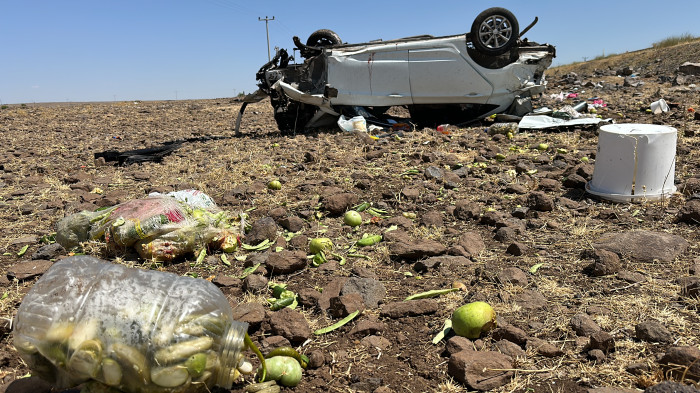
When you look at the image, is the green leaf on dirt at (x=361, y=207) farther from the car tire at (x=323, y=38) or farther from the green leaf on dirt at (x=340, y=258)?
the car tire at (x=323, y=38)

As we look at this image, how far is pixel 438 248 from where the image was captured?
12.0ft

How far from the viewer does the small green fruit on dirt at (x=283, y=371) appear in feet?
7.19

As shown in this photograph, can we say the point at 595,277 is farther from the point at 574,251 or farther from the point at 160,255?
the point at 160,255

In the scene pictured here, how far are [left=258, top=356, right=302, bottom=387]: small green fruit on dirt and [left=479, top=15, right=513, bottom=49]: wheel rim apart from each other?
8.20 metres

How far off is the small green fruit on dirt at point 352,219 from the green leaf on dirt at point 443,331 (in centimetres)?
186

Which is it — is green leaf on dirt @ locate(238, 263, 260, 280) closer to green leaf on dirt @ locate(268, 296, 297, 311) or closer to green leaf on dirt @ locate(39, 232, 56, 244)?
green leaf on dirt @ locate(268, 296, 297, 311)

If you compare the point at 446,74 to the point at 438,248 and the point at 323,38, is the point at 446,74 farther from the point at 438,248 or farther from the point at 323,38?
the point at 438,248

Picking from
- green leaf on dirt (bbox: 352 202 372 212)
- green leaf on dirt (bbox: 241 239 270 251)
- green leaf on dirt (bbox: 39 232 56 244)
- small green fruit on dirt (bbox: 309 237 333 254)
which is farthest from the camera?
green leaf on dirt (bbox: 352 202 372 212)

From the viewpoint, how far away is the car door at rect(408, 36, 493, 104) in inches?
366

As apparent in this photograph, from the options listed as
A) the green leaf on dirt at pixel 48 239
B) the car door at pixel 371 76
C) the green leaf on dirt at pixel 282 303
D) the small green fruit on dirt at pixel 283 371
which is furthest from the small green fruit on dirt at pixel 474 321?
the car door at pixel 371 76

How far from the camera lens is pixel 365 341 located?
2590mm

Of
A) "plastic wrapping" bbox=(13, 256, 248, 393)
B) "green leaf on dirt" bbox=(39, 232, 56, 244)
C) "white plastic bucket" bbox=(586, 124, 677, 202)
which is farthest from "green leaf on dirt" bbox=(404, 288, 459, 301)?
"green leaf on dirt" bbox=(39, 232, 56, 244)

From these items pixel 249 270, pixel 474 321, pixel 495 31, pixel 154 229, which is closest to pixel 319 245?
pixel 249 270

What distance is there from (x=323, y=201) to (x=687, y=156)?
4790 millimetres
